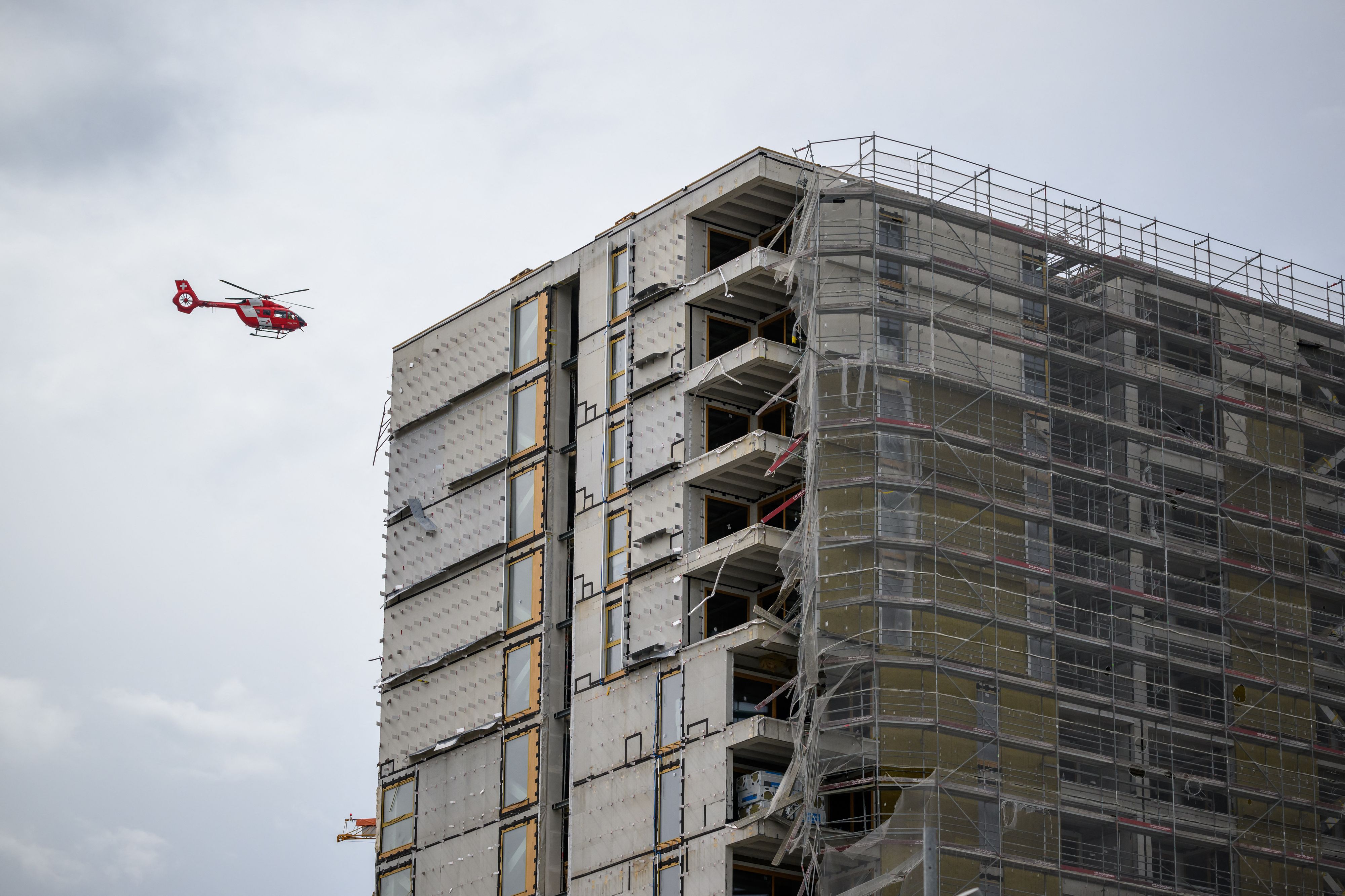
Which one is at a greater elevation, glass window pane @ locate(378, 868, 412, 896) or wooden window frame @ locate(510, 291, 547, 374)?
wooden window frame @ locate(510, 291, 547, 374)

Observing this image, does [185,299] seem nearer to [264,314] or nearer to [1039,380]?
[264,314]

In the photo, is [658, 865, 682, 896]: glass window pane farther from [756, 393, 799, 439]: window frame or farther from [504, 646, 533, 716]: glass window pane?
[756, 393, 799, 439]: window frame

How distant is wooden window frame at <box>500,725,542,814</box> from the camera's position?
73.7 meters

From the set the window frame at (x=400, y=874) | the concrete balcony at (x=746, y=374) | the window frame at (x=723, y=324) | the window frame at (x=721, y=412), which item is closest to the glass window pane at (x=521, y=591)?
the window frame at (x=721, y=412)

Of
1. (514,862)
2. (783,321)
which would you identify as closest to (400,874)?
(514,862)

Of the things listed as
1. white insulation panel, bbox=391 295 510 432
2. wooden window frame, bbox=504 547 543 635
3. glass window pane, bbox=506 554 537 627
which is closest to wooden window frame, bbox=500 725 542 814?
wooden window frame, bbox=504 547 543 635

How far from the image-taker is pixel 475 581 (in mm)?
80125

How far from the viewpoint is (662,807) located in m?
66.4

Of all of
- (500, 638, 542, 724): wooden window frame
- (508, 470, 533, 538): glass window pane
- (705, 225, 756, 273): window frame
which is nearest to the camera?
(705, 225, 756, 273): window frame

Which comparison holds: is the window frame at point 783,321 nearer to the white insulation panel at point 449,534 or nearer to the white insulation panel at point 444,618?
the white insulation panel at point 449,534

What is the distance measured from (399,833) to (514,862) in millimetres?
8984

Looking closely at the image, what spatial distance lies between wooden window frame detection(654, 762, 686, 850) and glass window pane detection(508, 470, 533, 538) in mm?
14220

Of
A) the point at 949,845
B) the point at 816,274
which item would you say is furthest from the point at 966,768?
the point at 816,274

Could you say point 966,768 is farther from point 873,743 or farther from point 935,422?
point 935,422
